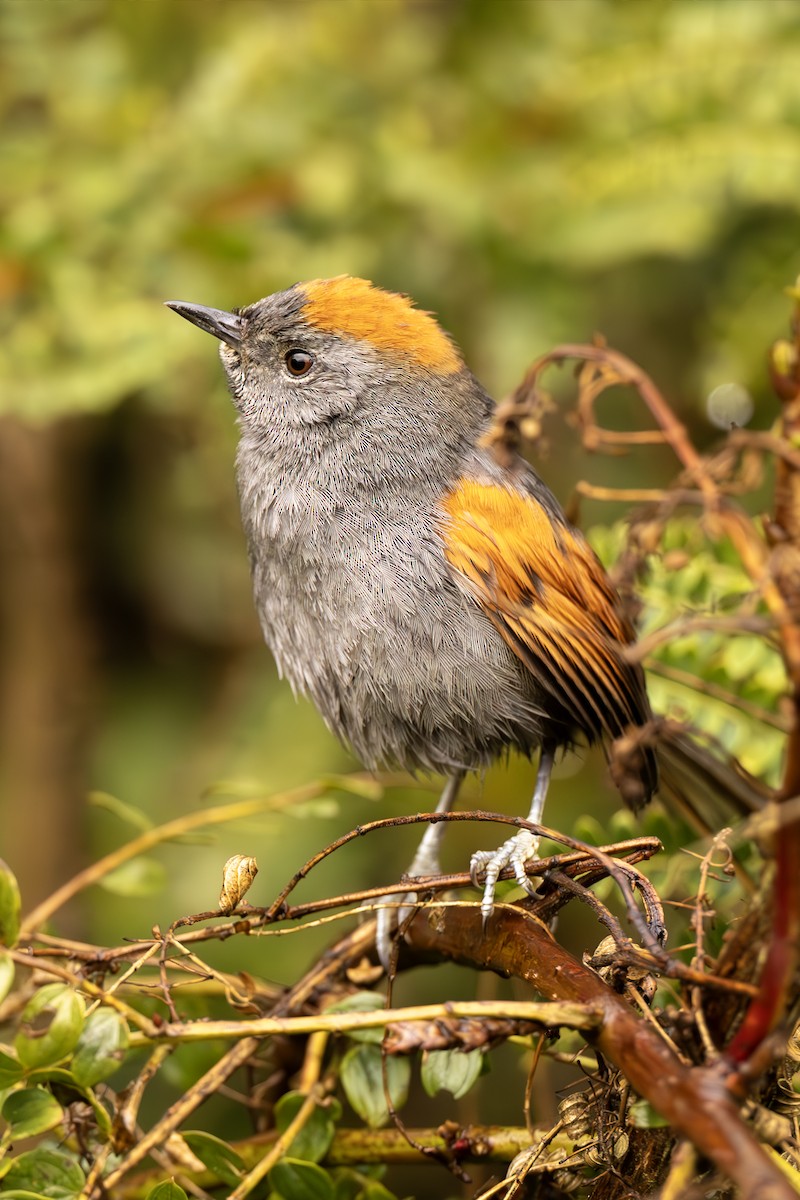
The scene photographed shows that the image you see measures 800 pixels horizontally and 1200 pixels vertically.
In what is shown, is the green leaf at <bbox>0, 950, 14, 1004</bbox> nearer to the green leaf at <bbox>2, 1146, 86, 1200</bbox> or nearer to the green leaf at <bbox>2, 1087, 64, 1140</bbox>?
the green leaf at <bbox>2, 1087, 64, 1140</bbox>

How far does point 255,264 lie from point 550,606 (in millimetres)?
1975

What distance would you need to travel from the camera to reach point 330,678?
3.49m

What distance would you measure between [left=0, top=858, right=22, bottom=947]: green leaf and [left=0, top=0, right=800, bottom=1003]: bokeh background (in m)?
2.08

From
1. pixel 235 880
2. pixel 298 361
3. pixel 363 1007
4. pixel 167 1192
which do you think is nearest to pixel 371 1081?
pixel 363 1007

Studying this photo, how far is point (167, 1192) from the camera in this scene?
6.45 ft

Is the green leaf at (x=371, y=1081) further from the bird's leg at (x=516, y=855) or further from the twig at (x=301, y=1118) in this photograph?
the bird's leg at (x=516, y=855)

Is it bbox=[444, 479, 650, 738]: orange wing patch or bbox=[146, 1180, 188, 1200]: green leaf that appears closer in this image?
bbox=[146, 1180, 188, 1200]: green leaf

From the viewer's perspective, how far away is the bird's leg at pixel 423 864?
2.77 meters

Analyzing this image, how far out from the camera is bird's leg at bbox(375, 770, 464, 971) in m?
2.77

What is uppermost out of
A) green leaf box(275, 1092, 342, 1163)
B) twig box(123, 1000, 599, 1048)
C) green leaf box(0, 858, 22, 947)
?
green leaf box(0, 858, 22, 947)

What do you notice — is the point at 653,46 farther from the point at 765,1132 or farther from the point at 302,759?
the point at 765,1132

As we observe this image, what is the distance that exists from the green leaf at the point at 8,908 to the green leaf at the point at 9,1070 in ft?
0.57

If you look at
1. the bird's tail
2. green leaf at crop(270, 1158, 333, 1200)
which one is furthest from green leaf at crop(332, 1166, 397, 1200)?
the bird's tail

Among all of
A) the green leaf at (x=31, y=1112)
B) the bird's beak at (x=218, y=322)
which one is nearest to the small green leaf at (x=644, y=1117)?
the green leaf at (x=31, y=1112)
